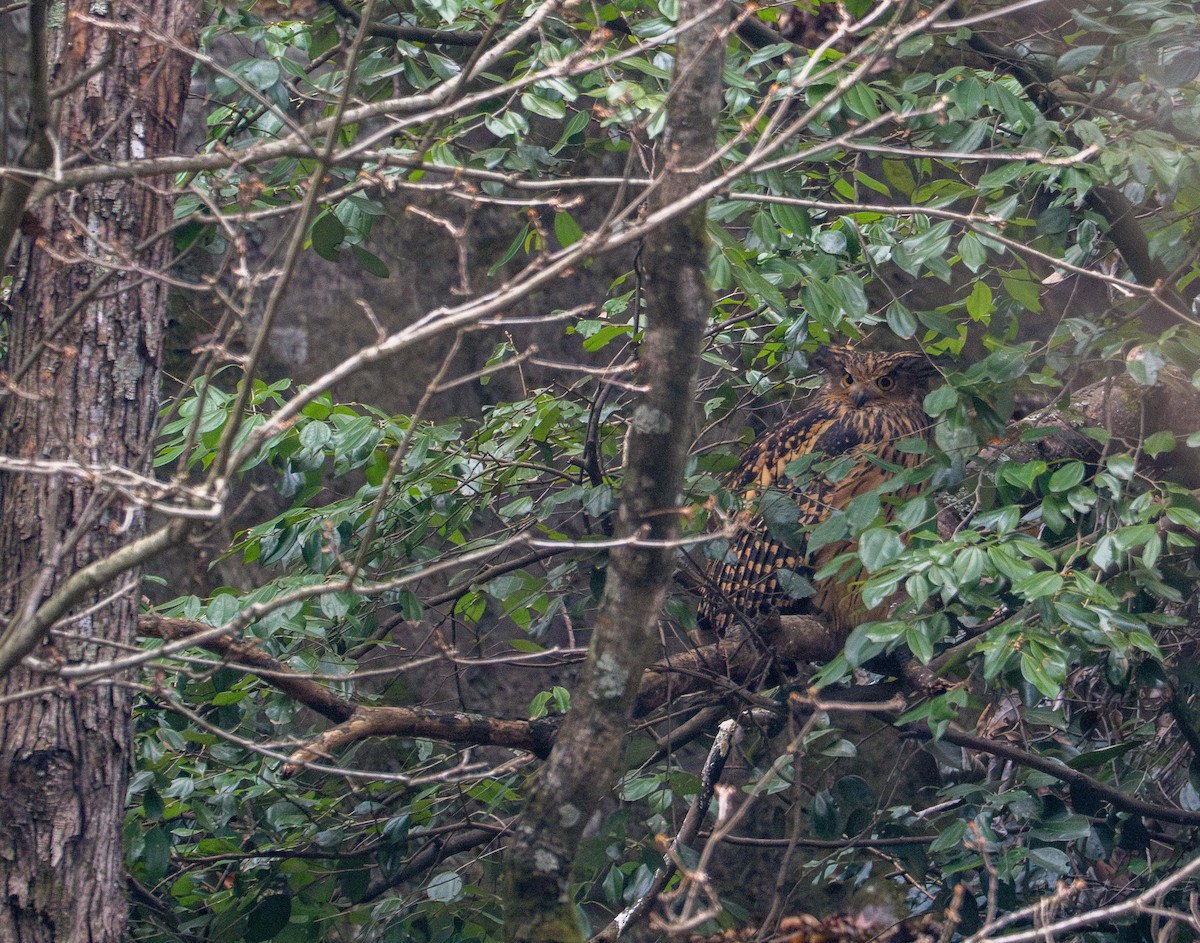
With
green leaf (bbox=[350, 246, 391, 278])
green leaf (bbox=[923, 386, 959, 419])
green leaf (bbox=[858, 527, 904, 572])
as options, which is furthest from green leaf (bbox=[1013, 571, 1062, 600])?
green leaf (bbox=[350, 246, 391, 278])

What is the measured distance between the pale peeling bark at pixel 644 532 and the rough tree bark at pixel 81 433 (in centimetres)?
86

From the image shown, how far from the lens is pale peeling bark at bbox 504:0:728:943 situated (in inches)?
68.0

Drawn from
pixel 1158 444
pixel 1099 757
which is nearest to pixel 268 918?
pixel 1099 757

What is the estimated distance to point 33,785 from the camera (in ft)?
6.81

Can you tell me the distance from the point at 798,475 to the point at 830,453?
686mm

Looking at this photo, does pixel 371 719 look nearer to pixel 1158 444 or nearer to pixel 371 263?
pixel 371 263

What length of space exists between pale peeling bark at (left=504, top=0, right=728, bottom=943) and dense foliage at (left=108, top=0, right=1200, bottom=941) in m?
0.10

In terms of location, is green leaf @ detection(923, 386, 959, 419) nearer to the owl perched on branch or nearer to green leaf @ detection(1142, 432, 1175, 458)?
green leaf @ detection(1142, 432, 1175, 458)

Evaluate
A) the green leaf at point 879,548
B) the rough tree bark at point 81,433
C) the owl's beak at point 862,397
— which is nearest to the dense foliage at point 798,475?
the green leaf at point 879,548

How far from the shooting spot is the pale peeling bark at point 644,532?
1.73m

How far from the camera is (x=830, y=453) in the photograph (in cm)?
328

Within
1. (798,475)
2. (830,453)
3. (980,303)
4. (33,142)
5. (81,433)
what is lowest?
(830,453)

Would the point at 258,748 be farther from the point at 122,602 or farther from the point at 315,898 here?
the point at 315,898

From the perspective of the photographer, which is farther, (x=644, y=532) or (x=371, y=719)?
(x=371, y=719)
